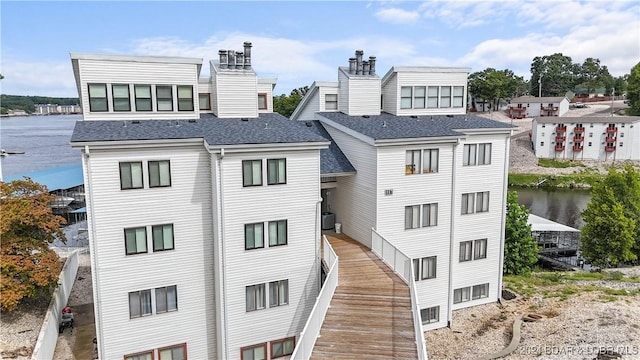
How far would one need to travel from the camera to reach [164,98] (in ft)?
60.2

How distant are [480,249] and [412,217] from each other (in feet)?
17.8

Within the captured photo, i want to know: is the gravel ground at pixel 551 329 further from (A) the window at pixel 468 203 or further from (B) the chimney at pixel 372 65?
(B) the chimney at pixel 372 65

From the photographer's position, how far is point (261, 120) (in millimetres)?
20000

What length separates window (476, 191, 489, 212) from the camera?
884 inches

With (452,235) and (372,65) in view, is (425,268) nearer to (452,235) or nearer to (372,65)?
(452,235)

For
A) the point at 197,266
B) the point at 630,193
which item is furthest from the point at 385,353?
the point at 630,193

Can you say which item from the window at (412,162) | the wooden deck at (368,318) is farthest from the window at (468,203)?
the wooden deck at (368,318)

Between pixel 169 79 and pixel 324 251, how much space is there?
32.9 feet

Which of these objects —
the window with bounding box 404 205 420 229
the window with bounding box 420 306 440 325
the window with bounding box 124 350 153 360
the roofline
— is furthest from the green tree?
the window with bounding box 124 350 153 360

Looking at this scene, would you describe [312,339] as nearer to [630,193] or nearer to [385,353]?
[385,353]

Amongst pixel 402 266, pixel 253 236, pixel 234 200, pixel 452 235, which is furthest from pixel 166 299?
pixel 452 235

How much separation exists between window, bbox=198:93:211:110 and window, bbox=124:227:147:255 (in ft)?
23.5

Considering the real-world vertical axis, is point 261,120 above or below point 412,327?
above

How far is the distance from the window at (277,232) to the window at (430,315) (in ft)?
28.2
